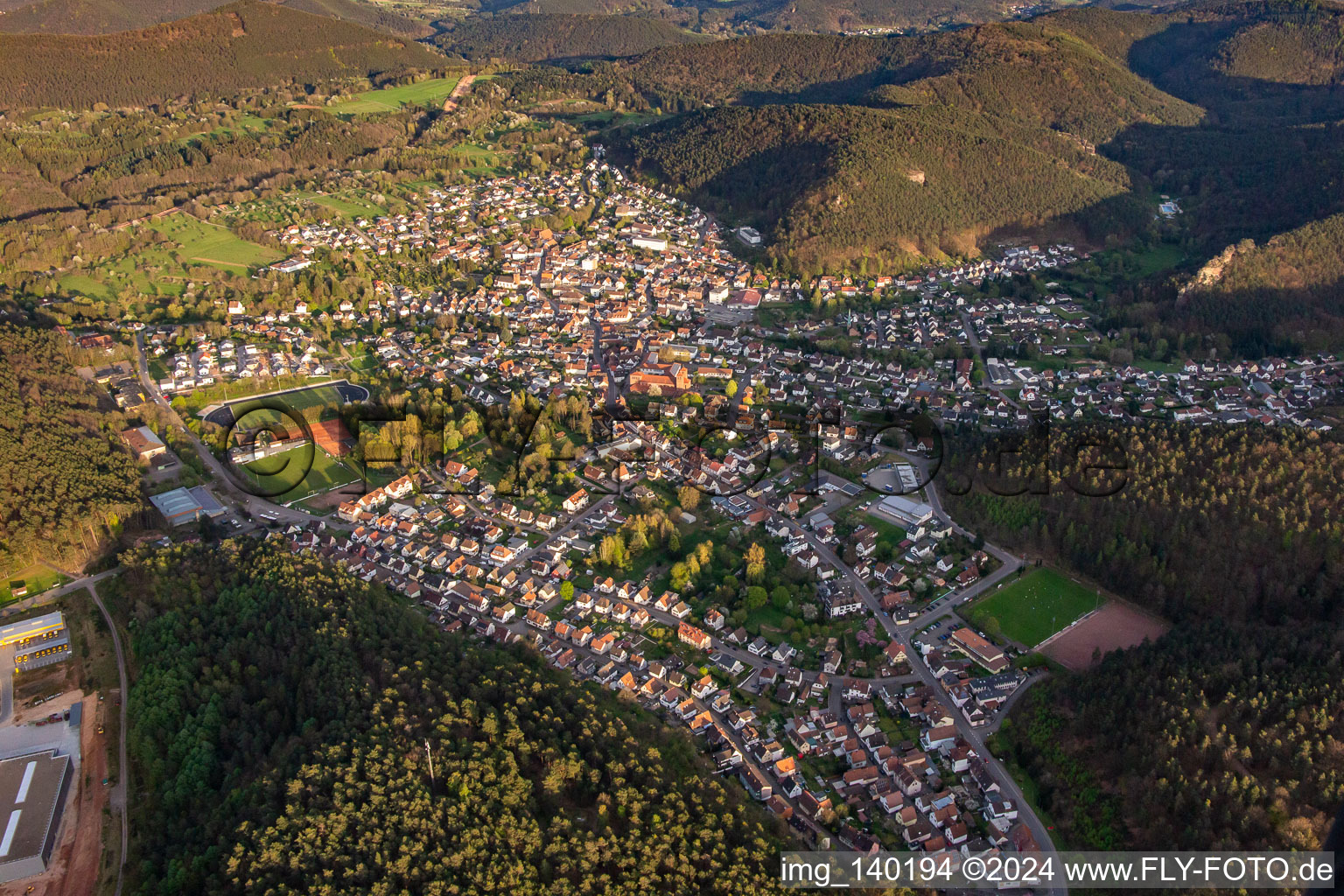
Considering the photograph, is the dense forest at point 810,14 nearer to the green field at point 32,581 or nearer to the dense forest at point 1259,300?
the dense forest at point 1259,300

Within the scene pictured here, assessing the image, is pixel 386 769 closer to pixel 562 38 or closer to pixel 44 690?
pixel 44 690

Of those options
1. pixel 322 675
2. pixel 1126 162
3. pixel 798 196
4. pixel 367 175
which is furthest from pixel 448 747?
pixel 1126 162

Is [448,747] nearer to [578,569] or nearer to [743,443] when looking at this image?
[578,569]

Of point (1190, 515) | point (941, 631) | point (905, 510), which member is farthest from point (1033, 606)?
point (1190, 515)

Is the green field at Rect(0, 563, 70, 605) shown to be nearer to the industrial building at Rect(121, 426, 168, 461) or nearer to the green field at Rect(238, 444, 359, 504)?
the industrial building at Rect(121, 426, 168, 461)

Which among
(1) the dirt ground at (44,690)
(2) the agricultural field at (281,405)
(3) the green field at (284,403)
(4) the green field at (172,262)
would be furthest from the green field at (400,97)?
(1) the dirt ground at (44,690)

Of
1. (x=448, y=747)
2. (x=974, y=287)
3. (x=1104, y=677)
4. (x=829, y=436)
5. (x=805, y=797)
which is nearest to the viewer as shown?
(x=448, y=747)

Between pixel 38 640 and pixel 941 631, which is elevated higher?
pixel 38 640
